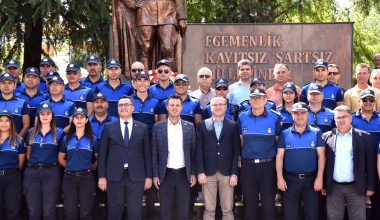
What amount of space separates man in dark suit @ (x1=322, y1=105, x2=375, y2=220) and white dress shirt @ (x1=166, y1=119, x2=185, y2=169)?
164cm

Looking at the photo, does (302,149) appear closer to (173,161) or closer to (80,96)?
(173,161)

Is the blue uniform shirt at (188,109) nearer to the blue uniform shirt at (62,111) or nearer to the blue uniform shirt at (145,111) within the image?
the blue uniform shirt at (145,111)

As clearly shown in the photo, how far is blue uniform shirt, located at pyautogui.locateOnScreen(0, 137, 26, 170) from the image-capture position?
6512mm

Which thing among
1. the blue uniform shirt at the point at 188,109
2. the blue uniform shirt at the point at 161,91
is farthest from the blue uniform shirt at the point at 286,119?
the blue uniform shirt at the point at 161,91

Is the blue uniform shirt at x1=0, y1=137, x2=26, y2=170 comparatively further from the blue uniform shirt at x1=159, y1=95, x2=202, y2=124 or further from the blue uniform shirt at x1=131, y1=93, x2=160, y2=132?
the blue uniform shirt at x1=159, y1=95, x2=202, y2=124

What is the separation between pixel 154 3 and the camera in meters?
9.01

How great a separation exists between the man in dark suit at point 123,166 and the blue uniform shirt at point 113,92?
3.36 feet

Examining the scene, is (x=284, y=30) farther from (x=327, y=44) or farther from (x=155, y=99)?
(x=155, y=99)

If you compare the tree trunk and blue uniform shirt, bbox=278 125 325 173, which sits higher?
the tree trunk

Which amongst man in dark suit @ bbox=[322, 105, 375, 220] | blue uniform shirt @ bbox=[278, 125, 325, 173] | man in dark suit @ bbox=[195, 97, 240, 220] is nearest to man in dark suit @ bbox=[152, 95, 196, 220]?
man in dark suit @ bbox=[195, 97, 240, 220]

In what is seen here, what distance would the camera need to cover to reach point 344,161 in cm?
638

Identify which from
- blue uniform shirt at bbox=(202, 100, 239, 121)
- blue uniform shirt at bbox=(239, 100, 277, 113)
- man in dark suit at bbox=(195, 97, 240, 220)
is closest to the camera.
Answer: man in dark suit at bbox=(195, 97, 240, 220)

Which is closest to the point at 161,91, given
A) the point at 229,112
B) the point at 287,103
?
the point at 229,112

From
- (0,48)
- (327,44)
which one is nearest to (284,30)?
(327,44)
